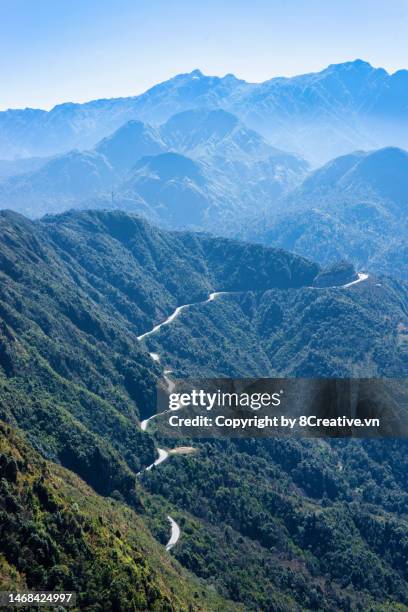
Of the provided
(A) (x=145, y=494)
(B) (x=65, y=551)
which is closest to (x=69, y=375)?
(A) (x=145, y=494)

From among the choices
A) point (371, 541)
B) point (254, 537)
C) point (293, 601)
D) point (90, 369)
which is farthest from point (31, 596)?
point (90, 369)

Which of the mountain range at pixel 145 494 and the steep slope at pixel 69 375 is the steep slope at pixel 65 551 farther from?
the steep slope at pixel 69 375

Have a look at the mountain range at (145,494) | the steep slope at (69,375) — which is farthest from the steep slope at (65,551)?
the steep slope at (69,375)

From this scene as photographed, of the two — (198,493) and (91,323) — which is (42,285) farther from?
(198,493)

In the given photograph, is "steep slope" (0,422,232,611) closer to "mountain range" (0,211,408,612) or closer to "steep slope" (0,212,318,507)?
"mountain range" (0,211,408,612)

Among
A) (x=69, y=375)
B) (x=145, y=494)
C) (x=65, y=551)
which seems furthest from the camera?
(x=69, y=375)

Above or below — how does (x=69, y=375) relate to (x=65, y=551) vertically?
above

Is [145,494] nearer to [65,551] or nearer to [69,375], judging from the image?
[69,375]

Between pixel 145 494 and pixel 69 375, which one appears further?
pixel 69 375
